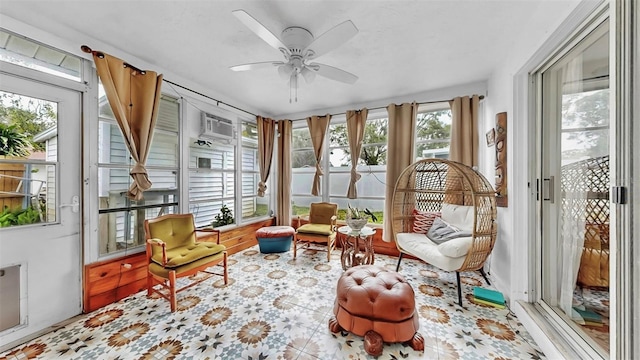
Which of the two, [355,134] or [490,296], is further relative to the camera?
[355,134]

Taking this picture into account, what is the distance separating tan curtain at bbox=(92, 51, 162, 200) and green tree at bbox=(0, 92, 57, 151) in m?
0.42

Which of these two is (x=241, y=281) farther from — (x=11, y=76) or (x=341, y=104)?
(x=341, y=104)

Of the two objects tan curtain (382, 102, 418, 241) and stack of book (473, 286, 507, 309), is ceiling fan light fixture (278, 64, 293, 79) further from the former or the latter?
stack of book (473, 286, 507, 309)

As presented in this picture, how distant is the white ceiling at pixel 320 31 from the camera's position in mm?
1598

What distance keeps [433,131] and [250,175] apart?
10.4ft

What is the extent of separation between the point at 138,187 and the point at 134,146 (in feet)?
1.38

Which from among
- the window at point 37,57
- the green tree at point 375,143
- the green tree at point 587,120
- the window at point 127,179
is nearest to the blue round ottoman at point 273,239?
the window at point 127,179

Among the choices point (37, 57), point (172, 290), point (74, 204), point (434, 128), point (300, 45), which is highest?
point (300, 45)

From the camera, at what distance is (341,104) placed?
3734mm

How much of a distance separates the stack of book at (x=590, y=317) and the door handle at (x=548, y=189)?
2.37 feet

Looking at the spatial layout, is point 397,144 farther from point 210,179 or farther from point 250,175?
point 210,179

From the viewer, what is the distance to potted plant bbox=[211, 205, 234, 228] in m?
3.34

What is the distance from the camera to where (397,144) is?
10.8 feet

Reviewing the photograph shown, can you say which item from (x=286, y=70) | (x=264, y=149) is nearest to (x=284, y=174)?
(x=264, y=149)
